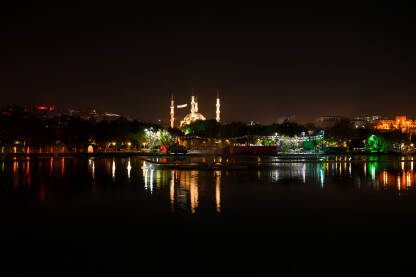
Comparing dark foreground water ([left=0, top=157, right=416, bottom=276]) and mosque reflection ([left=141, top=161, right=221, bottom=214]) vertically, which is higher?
mosque reflection ([left=141, top=161, right=221, bottom=214])

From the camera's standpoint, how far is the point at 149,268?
6754 millimetres

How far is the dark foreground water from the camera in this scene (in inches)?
272

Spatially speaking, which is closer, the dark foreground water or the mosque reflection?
the dark foreground water

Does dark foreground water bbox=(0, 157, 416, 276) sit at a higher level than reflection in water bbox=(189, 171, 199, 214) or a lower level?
lower

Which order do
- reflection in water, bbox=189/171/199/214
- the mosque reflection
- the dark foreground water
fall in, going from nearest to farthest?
the dark foreground water, reflection in water, bbox=189/171/199/214, the mosque reflection

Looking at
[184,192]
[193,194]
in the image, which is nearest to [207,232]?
[193,194]

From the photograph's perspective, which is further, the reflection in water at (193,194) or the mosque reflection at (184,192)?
the mosque reflection at (184,192)

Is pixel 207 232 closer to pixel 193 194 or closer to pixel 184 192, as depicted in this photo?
pixel 193 194

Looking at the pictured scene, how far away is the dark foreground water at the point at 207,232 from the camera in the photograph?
6.91m

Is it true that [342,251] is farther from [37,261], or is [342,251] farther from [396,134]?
[396,134]

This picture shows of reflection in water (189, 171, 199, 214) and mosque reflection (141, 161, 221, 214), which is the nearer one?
reflection in water (189, 171, 199, 214)

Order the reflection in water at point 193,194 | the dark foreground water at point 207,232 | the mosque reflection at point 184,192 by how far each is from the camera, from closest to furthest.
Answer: the dark foreground water at point 207,232 → the reflection in water at point 193,194 → the mosque reflection at point 184,192

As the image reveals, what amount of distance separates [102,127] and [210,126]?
4524cm

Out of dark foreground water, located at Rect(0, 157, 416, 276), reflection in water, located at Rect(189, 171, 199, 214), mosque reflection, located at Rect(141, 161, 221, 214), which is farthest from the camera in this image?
mosque reflection, located at Rect(141, 161, 221, 214)
